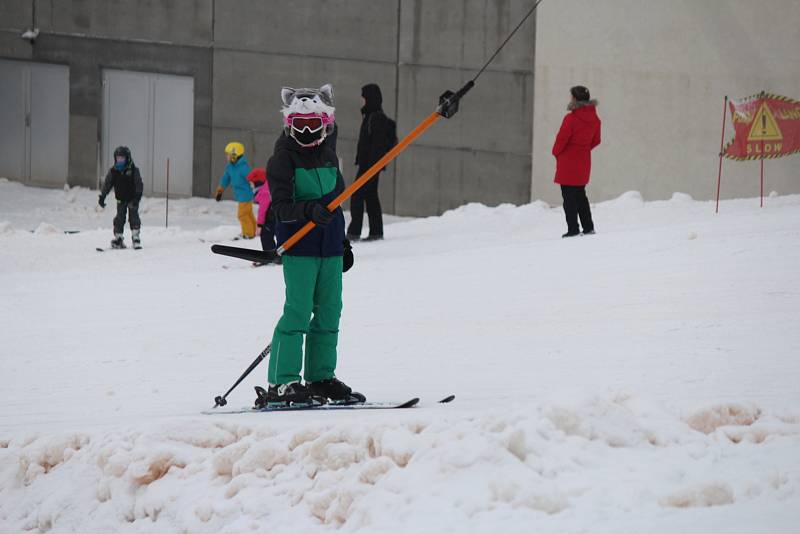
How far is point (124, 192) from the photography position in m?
16.2

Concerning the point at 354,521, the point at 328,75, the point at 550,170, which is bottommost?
the point at 354,521

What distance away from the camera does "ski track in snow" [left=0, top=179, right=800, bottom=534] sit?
226 inches

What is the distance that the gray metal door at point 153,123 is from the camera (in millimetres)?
22125

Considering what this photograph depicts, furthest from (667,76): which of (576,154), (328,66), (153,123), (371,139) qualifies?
(153,123)

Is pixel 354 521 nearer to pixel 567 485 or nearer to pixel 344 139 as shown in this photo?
pixel 567 485

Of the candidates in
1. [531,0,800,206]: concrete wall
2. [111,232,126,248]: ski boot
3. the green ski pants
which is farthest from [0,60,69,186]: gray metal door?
the green ski pants

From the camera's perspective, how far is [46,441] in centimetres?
716

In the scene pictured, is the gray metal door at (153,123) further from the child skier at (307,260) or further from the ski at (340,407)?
the ski at (340,407)

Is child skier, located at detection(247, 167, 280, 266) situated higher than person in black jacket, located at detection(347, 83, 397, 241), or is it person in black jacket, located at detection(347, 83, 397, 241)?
person in black jacket, located at detection(347, 83, 397, 241)

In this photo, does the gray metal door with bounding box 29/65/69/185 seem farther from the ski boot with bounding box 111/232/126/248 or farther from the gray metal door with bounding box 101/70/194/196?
the ski boot with bounding box 111/232/126/248

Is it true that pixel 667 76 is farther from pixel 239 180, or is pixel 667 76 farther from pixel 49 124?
pixel 49 124

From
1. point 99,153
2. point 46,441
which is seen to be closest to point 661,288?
point 46,441

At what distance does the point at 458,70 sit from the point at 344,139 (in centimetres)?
206

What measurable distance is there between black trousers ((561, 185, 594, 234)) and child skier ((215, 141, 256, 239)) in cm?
423
